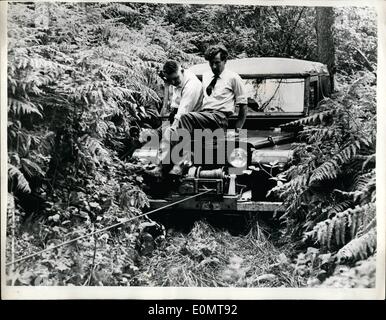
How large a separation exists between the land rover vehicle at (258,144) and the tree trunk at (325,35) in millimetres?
70

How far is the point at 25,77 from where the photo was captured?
2.48 m

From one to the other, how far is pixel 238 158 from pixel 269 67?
1.56ft

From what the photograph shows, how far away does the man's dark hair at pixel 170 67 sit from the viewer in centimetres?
253

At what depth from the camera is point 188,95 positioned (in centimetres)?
253

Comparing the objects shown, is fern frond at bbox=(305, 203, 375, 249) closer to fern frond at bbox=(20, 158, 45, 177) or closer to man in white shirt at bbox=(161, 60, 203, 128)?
man in white shirt at bbox=(161, 60, 203, 128)

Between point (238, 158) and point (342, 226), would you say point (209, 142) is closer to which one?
point (238, 158)

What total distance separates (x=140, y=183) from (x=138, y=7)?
2.85 ft

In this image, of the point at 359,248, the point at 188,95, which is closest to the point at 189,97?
the point at 188,95

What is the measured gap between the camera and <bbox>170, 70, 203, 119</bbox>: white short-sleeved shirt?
2529 mm

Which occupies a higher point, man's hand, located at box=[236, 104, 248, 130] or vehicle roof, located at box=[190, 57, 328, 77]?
vehicle roof, located at box=[190, 57, 328, 77]

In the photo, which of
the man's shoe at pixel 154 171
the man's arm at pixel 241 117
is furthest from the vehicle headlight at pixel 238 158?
the man's shoe at pixel 154 171

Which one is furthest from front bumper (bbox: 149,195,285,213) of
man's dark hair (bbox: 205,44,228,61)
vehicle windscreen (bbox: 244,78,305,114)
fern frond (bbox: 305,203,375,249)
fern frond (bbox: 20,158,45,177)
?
man's dark hair (bbox: 205,44,228,61)

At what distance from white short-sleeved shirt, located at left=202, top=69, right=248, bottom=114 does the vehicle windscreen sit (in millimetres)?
49
